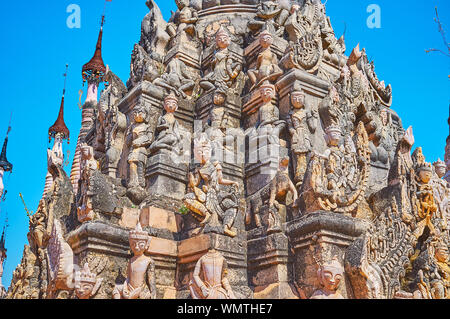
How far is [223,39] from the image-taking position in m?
12.0

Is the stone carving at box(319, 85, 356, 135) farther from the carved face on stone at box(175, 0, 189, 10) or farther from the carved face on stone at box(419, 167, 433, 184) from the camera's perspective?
the carved face on stone at box(175, 0, 189, 10)

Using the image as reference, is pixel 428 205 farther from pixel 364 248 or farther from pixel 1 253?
pixel 1 253

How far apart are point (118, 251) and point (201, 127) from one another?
4243mm

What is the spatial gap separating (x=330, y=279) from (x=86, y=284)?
4.08 meters

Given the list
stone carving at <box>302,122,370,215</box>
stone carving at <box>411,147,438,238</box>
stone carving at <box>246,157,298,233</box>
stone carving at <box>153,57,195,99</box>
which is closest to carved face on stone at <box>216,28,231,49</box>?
stone carving at <box>153,57,195,99</box>

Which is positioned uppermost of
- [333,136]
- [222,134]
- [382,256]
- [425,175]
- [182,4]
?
[182,4]

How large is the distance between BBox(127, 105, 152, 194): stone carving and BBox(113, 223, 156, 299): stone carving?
2.41 meters

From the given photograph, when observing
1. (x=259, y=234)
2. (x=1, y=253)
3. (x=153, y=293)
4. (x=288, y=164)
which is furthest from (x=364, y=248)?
(x=1, y=253)

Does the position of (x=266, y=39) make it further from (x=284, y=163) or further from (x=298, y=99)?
(x=284, y=163)

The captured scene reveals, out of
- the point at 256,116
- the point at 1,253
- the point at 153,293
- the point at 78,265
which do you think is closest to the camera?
the point at 153,293

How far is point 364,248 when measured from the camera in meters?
7.03

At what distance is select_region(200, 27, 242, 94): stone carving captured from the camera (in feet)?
38.1

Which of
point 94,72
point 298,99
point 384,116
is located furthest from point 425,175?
point 94,72

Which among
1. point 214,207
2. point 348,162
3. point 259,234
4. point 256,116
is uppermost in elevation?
point 256,116
